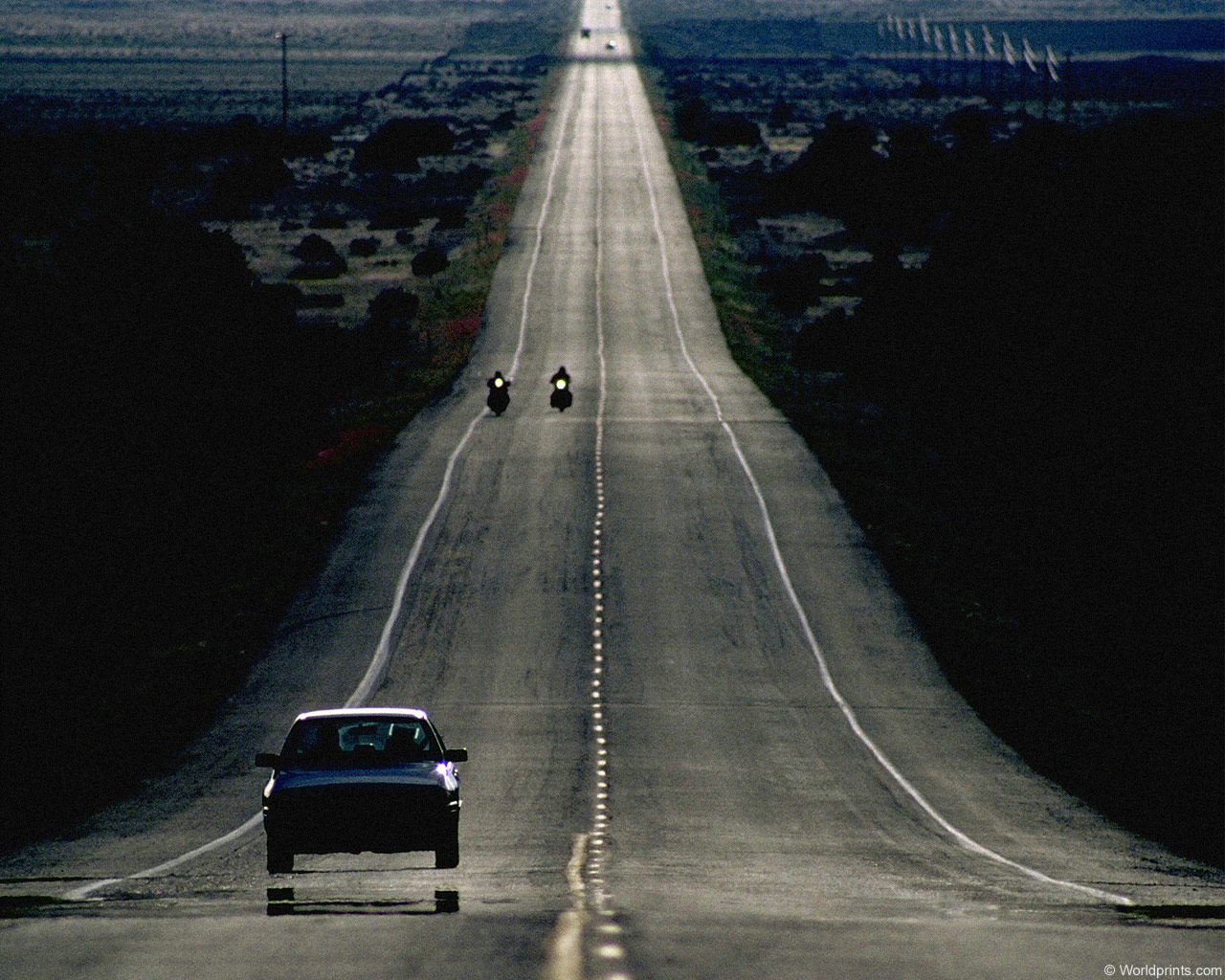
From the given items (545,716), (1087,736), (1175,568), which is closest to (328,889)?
(545,716)

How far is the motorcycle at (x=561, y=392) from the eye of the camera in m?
60.2

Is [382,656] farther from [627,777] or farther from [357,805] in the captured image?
[357,805]

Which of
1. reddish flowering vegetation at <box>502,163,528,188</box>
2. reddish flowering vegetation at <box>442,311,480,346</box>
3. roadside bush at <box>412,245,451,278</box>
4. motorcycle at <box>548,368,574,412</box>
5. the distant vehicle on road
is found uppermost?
the distant vehicle on road

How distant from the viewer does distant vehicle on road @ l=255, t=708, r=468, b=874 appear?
16812mm

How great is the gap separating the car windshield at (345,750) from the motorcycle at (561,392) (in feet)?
138

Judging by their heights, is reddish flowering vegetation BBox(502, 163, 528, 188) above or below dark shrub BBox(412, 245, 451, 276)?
above

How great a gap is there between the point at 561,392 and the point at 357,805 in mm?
43924

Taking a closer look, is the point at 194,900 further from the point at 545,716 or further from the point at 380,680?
the point at 380,680

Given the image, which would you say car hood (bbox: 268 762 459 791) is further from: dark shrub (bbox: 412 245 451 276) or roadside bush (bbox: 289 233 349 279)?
dark shrub (bbox: 412 245 451 276)

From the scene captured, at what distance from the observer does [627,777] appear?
25297mm

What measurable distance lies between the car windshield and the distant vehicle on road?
0.01m

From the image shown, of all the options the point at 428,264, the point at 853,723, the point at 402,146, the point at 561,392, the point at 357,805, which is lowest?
the point at 428,264

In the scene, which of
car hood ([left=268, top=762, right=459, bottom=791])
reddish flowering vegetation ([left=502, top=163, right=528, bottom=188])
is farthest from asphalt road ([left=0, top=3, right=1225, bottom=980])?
reddish flowering vegetation ([left=502, top=163, right=528, bottom=188])

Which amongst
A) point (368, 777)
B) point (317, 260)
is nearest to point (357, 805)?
point (368, 777)
